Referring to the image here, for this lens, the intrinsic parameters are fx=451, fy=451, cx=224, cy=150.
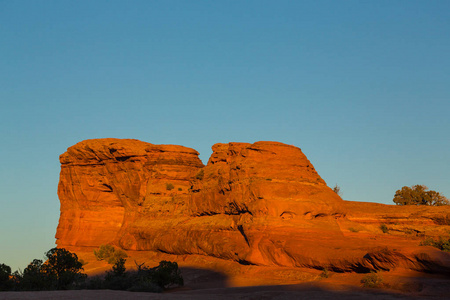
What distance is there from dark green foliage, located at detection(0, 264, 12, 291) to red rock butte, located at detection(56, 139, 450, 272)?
1540 cm

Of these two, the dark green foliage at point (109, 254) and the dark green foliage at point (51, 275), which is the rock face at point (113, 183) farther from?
the dark green foliage at point (51, 275)

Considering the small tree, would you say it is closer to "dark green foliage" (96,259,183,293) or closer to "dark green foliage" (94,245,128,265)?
"dark green foliage" (96,259,183,293)

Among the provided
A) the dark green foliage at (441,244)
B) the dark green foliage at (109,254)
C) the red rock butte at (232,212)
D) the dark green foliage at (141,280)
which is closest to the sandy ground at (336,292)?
the red rock butte at (232,212)

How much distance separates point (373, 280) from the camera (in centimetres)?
2177

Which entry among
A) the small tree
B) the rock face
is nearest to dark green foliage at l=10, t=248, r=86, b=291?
the small tree

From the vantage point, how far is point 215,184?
39938 mm

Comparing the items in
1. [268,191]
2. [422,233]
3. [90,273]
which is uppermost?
[268,191]

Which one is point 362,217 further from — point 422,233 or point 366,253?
point 366,253

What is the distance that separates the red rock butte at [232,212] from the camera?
28.7 meters

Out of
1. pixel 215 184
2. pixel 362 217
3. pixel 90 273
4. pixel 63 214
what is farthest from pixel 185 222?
pixel 63 214

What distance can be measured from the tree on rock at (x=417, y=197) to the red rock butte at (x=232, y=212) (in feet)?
42.4

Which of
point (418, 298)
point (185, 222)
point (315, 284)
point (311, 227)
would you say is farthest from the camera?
point (185, 222)

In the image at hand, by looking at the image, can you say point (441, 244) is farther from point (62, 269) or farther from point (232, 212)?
point (62, 269)

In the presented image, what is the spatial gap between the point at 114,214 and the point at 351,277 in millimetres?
40239
